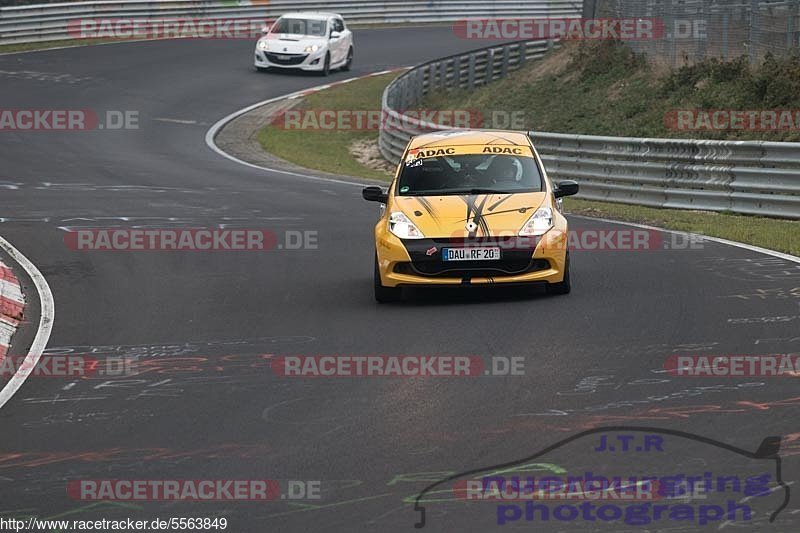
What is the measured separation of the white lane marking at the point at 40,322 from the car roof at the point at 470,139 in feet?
13.0

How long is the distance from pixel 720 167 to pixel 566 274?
26.3 ft

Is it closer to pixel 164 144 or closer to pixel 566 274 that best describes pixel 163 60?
pixel 164 144

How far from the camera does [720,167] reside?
1948cm

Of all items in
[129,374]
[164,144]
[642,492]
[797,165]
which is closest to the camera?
[642,492]

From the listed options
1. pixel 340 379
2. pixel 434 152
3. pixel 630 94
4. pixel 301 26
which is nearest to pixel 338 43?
pixel 301 26

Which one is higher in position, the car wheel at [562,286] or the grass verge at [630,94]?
the car wheel at [562,286]

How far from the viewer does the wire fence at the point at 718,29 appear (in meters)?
26.1

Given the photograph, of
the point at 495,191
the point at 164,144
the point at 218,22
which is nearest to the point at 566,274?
the point at 495,191

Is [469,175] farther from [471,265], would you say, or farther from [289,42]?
[289,42]

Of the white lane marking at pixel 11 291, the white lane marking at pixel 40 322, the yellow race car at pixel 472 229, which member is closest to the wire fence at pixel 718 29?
the yellow race car at pixel 472 229

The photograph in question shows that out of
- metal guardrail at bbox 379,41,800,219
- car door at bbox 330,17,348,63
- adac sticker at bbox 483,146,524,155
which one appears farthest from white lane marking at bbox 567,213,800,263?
car door at bbox 330,17,348,63

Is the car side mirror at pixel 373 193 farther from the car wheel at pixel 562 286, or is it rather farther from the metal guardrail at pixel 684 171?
the metal guardrail at pixel 684 171

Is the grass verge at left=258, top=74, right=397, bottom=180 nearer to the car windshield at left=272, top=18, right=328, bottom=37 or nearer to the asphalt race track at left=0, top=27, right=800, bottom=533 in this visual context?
the car windshield at left=272, top=18, right=328, bottom=37

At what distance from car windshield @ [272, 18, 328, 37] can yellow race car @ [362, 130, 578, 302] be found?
27000mm
